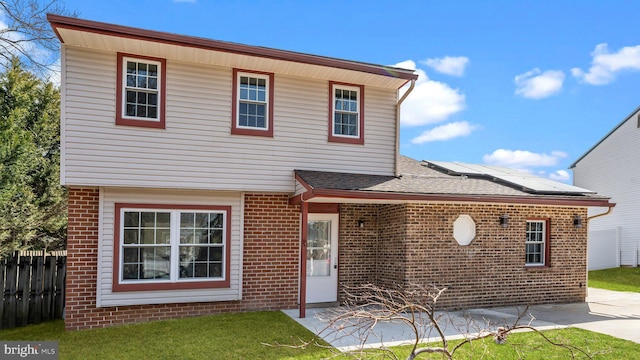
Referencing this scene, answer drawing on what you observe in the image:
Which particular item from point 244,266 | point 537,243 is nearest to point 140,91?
point 244,266

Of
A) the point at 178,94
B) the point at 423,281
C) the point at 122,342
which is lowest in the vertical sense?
the point at 122,342

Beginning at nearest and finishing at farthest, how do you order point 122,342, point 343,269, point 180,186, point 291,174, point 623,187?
point 122,342 < point 180,186 < point 291,174 < point 343,269 < point 623,187

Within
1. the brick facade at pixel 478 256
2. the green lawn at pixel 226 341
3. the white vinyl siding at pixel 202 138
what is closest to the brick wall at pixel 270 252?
the white vinyl siding at pixel 202 138

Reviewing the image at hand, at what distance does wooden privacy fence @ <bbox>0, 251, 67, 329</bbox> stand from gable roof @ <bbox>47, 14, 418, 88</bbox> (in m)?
4.77

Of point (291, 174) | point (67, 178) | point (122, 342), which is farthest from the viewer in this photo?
point (291, 174)

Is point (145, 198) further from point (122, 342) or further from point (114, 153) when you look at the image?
point (122, 342)

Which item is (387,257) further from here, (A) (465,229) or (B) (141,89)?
(B) (141,89)

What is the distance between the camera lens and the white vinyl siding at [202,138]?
8.59m

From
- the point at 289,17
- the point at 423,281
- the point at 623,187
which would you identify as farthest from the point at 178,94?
the point at 623,187

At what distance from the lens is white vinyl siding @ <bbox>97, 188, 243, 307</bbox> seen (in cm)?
882

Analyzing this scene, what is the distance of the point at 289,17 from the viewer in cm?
1120

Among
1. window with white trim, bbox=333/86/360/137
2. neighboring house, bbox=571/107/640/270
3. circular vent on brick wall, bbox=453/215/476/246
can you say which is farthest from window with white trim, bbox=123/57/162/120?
neighboring house, bbox=571/107/640/270

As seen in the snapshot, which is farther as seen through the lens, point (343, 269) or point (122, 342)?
point (343, 269)

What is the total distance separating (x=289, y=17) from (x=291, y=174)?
408 cm
